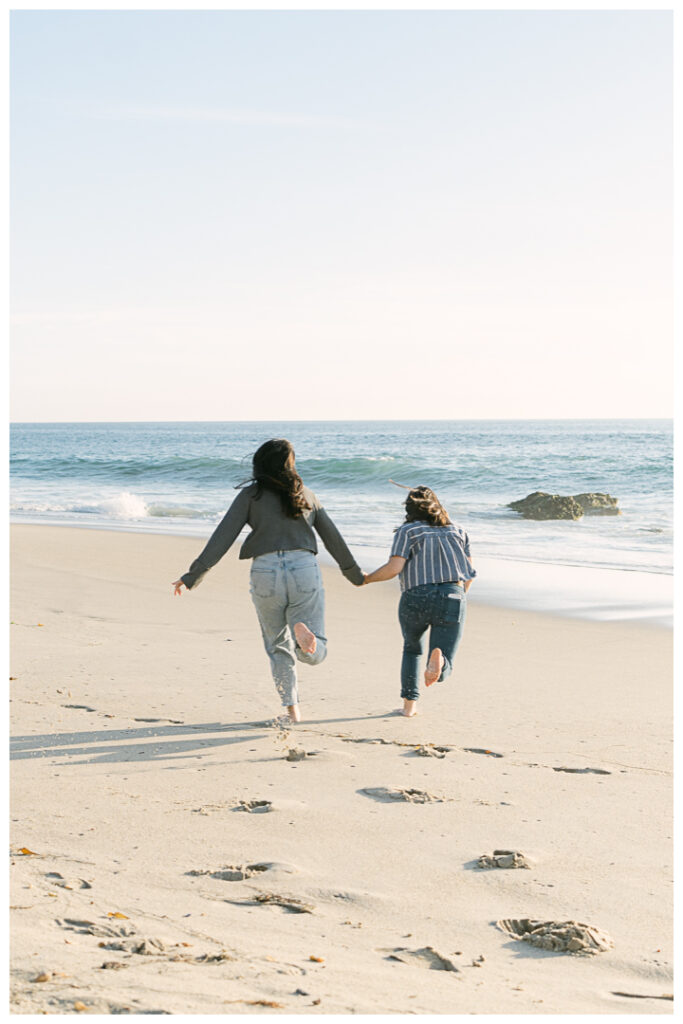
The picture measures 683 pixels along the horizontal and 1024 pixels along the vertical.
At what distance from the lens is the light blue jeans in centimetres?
566

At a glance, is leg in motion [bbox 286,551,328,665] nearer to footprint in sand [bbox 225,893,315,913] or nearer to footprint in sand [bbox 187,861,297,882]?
footprint in sand [bbox 187,861,297,882]

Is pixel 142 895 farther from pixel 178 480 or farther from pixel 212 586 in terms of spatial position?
pixel 178 480

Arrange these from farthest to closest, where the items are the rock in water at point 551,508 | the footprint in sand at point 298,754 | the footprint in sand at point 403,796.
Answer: the rock in water at point 551,508 → the footprint in sand at point 298,754 → the footprint in sand at point 403,796

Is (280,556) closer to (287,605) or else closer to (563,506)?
(287,605)

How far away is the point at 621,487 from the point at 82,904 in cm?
3051

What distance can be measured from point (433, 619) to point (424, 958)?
10.3 feet

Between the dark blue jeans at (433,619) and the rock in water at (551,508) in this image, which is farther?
the rock in water at (551,508)

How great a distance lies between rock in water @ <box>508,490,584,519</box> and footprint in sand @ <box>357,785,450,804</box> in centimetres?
1765

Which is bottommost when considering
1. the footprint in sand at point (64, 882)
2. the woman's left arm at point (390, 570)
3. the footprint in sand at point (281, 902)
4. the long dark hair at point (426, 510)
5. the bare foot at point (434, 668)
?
the footprint in sand at point (281, 902)

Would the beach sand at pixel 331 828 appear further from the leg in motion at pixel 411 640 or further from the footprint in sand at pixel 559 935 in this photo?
the leg in motion at pixel 411 640

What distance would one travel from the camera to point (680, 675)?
576cm

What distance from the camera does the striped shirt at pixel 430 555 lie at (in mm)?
6102

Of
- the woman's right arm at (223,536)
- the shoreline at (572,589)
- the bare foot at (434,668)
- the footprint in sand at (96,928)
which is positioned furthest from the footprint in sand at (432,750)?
the shoreline at (572,589)

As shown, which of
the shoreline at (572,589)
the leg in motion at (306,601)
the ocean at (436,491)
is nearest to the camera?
the leg in motion at (306,601)
